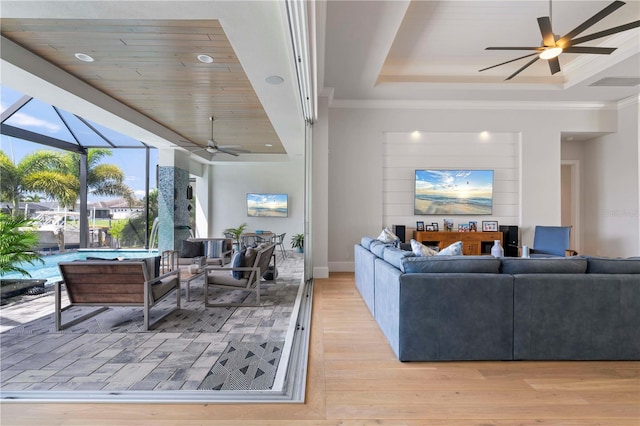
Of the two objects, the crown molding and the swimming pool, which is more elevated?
the crown molding

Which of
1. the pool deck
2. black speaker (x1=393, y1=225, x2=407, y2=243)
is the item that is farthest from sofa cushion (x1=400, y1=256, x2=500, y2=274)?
black speaker (x1=393, y1=225, x2=407, y2=243)

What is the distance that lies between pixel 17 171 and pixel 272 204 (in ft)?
19.0

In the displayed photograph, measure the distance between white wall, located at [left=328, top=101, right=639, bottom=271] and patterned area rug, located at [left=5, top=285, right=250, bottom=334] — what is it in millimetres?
2925

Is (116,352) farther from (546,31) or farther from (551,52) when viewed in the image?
(551,52)

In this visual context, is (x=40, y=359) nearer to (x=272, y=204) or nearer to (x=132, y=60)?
(x=132, y=60)

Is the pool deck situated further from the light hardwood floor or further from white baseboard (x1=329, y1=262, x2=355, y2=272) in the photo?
white baseboard (x1=329, y1=262, x2=355, y2=272)

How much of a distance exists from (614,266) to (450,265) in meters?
1.35

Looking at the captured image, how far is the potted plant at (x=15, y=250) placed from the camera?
4.03m

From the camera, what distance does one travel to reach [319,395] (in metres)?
1.89

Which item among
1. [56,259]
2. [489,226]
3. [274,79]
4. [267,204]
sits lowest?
[56,259]

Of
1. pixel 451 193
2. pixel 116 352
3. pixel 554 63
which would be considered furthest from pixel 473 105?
pixel 116 352

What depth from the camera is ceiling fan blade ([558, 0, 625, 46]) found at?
8.13 ft

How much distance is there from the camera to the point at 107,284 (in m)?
2.97

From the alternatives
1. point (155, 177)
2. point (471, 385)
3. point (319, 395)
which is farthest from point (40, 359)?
point (155, 177)
